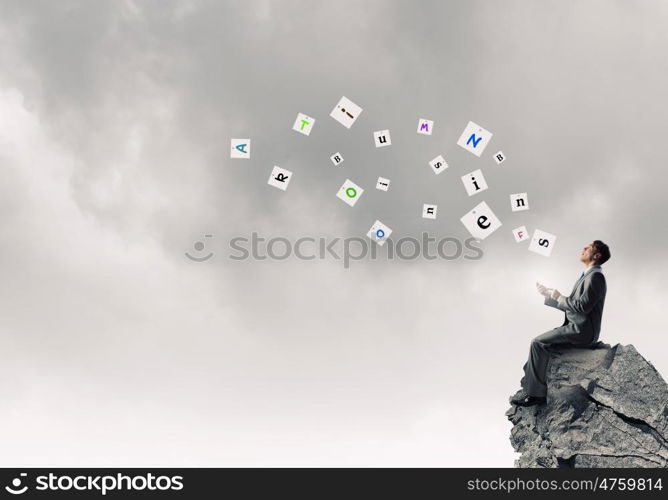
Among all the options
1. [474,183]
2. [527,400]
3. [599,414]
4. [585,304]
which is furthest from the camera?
[474,183]

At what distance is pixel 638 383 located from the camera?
10.5 meters

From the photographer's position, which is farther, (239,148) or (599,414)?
(239,148)

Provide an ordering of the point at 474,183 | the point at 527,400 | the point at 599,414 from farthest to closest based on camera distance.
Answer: the point at 474,183 < the point at 527,400 < the point at 599,414

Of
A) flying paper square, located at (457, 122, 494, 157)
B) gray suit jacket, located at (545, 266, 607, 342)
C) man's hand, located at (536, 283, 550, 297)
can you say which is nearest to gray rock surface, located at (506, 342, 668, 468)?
gray suit jacket, located at (545, 266, 607, 342)

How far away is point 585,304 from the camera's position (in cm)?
1020

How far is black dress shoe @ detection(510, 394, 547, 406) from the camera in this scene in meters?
10.5

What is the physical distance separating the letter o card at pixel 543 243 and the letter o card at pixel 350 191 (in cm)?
312

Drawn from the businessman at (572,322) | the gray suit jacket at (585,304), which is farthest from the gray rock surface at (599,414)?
the gray suit jacket at (585,304)

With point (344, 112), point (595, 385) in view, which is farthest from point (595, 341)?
point (344, 112)

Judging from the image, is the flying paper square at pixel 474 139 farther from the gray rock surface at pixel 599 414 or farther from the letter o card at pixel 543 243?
the gray rock surface at pixel 599 414

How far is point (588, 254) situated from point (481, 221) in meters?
1.84

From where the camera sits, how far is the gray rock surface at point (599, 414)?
33.5 feet

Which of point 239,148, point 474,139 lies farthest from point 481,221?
point 239,148

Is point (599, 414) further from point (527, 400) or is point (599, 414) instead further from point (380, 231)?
point (380, 231)
